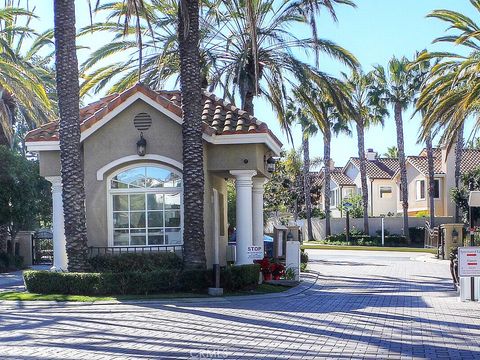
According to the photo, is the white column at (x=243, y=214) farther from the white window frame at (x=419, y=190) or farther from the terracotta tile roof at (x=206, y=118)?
the white window frame at (x=419, y=190)

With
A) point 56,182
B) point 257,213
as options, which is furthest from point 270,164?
point 56,182

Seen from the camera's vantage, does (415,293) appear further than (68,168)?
Yes

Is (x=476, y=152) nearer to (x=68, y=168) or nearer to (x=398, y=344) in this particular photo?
(x=68, y=168)

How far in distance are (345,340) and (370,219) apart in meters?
49.6

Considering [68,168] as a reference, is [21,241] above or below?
below

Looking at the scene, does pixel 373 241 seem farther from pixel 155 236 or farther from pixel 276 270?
pixel 155 236

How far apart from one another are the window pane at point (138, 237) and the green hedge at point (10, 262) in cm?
955

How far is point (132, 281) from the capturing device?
55.6 feet

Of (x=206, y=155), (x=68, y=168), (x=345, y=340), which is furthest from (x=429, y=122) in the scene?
(x=345, y=340)

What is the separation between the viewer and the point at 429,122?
2661cm

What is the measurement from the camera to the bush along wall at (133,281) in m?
16.8

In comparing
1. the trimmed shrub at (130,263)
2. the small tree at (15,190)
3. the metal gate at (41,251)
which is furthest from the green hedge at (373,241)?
the trimmed shrub at (130,263)

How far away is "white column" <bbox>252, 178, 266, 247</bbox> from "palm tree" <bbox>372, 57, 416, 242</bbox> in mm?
34103

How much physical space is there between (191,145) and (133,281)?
3571mm
